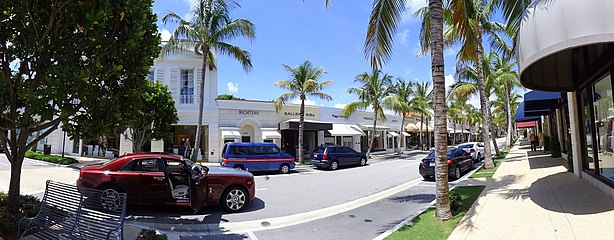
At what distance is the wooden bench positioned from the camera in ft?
15.6

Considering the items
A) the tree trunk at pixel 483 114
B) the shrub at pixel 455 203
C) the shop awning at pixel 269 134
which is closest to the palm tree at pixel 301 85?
the shop awning at pixel 269 134

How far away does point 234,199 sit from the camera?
29.1 feet

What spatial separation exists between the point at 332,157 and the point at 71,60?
16842 mm

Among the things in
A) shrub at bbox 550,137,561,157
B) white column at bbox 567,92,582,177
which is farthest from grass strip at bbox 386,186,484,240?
shrub at bbox 550,137,561,157

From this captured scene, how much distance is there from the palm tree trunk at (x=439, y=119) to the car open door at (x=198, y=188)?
5.25 m

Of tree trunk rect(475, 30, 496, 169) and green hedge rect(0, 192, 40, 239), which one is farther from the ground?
tree trunk rect(475, 30, 496, 169)

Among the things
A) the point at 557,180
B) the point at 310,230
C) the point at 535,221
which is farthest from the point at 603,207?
the point at 310,230

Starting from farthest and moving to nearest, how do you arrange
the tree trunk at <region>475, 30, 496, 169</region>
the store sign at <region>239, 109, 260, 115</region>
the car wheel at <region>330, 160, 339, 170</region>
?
the store sign at <region>239, 109, 260, 115</region> < the car wheel at <region>330, 160, 339, 170</region> < the tree trunk at <region>475, 30, 496, 169</region>

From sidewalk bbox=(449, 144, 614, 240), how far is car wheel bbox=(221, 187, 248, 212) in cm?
525

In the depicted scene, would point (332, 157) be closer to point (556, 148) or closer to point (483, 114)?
point (483, 114)

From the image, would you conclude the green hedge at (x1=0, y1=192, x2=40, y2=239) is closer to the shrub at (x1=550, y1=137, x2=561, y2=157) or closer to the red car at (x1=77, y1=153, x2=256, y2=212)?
the red car at (x1=77, y1=153, x2=256, y2=212)

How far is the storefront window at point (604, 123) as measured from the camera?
24.6ft

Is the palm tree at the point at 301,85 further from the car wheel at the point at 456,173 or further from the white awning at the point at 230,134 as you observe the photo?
the car wheel at the point at 456,173

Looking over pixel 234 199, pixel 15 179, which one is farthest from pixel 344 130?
pixel 15 179
